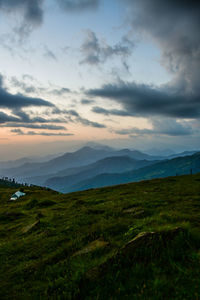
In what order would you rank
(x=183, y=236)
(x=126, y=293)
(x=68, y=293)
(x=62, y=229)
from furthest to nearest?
(x=62, y=229) < (x=183, y=236) < (x=68, y=293) < (x=126, y=293)

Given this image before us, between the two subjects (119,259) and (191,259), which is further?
(119,259)

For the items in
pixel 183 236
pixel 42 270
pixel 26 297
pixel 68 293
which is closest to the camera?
pixel 68 293

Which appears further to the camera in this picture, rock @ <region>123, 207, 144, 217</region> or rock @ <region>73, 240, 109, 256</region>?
rock @ <region>123, 207, 144, 217</region>

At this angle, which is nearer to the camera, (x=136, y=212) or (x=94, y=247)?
(x=94, y=247)

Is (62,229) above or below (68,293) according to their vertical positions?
below

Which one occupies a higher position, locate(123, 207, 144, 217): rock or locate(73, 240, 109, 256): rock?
locate(73, 240, 109, 256): rock

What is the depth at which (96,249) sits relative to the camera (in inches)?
322

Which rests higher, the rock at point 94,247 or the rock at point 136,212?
the rock at point 94,247

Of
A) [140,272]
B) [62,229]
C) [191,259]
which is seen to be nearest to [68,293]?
[140,272]

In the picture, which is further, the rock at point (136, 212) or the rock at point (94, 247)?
the rock at point (136, 212)

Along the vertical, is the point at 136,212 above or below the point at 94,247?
below

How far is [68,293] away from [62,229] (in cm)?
817

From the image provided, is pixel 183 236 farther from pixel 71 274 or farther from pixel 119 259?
pixel 71 274

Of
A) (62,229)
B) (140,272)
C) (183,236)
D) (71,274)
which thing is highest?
(183,236)
